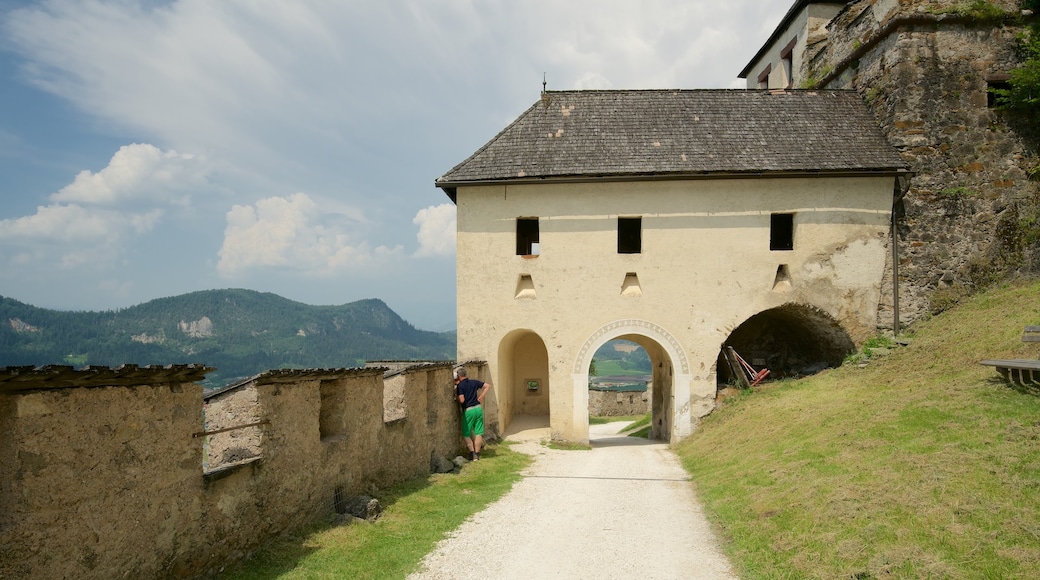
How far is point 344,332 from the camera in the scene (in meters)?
183

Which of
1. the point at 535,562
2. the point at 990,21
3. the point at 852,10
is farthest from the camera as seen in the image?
the point at 852,10

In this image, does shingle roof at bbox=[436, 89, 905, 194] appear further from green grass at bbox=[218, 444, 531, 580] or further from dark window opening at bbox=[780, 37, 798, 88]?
green grass at bbox=[218, 444, 531, 580]

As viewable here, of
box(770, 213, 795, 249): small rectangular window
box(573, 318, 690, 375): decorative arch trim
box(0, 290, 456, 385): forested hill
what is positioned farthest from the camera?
box(0, 290, 456, 385): forested hill

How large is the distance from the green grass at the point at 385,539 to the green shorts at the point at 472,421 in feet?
6.70

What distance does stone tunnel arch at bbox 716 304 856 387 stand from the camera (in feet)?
60.2

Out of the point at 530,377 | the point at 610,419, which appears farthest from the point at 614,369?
the point at 530,377

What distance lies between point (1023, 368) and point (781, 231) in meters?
10.6

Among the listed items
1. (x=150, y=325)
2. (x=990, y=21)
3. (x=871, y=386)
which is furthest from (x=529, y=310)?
(x=150, y=325)

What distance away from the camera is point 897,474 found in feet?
24.0

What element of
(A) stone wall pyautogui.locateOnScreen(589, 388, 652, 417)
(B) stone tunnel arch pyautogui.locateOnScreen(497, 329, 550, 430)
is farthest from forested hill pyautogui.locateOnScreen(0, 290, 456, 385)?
(B) stone tunnel arch pyautogui.locateOnScreen(497, 329, 550, 430)

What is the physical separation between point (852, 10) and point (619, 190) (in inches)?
365

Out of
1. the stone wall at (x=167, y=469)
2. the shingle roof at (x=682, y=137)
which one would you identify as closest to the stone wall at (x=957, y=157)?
the shingle roof at (x=682, y=137)

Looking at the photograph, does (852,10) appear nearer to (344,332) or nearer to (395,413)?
(395,413)

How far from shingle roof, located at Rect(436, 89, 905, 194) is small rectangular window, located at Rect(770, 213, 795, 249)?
1.92 metres
